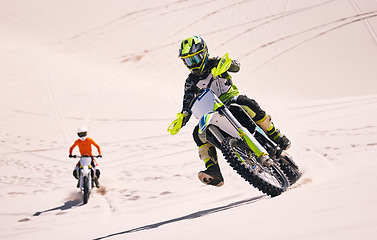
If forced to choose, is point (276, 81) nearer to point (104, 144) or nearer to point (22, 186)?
point (104, 144)

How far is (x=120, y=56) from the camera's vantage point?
24.7 meters

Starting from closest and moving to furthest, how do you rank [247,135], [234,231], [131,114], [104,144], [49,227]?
[234,231], [247,135], [49,227], [104,144], [131,114]

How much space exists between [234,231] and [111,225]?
329cm

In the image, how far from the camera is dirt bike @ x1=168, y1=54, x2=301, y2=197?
468 cm

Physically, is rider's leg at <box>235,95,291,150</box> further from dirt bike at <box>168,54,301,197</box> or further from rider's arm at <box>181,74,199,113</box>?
rider's arm at <box>181,74,199,113</box>

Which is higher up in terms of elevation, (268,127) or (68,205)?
(68,205)

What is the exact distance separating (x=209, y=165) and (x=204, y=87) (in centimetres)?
89

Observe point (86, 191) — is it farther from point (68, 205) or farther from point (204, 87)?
point (204, 87)

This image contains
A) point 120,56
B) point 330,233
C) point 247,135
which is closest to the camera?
point 330,233

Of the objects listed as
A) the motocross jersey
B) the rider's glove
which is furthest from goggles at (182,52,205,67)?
the rider's glove

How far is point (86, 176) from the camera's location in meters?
8.29

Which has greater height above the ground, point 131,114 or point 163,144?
point 131,114

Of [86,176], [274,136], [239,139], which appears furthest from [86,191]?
[239,139]

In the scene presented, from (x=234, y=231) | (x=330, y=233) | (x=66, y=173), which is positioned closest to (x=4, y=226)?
(x=66, y=173)
